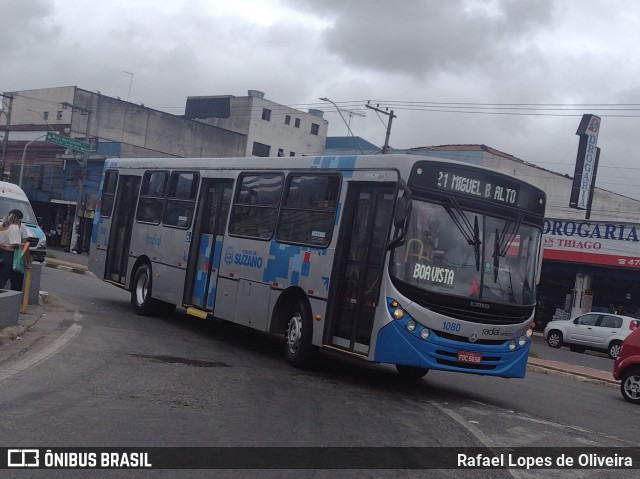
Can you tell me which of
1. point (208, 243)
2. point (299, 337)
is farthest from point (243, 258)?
point (299, 337)

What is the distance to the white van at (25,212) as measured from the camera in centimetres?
2289

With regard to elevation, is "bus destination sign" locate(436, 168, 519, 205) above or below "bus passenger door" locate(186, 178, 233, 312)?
above

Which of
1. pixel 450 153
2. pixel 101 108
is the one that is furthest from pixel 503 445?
pixel 101 108

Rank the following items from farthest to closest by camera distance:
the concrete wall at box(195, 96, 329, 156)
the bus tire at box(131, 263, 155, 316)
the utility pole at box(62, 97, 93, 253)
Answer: the concrete wall at box(195, 96, 329, 156) < the utility pole at box(62, 97, 93, 253) < the bus tire at box(131, 263, 155, 316)

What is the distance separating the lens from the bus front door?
11.6 metres

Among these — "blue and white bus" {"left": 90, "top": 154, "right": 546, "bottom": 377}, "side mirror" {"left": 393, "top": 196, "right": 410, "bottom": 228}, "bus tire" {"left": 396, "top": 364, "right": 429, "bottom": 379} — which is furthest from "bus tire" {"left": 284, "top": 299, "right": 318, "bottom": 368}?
"side mirror" {"left": 393, "top": 196, "right": 410, "bottom": 228}

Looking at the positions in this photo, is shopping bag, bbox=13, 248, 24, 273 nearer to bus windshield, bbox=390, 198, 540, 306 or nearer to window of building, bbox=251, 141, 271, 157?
bus windshield, bbox=390, 198, 540, 306

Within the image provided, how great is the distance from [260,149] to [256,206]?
64.9 metres

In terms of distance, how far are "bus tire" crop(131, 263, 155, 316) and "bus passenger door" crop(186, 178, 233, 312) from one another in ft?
6.46

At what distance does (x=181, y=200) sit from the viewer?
17.0m

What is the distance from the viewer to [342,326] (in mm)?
12047

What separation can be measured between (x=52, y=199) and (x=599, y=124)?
122 feet

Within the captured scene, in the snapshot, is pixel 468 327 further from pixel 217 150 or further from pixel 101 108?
pixel 217 150

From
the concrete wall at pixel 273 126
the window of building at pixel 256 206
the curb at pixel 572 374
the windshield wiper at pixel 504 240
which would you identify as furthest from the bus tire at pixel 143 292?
the concrete wall at pixel 273 126
